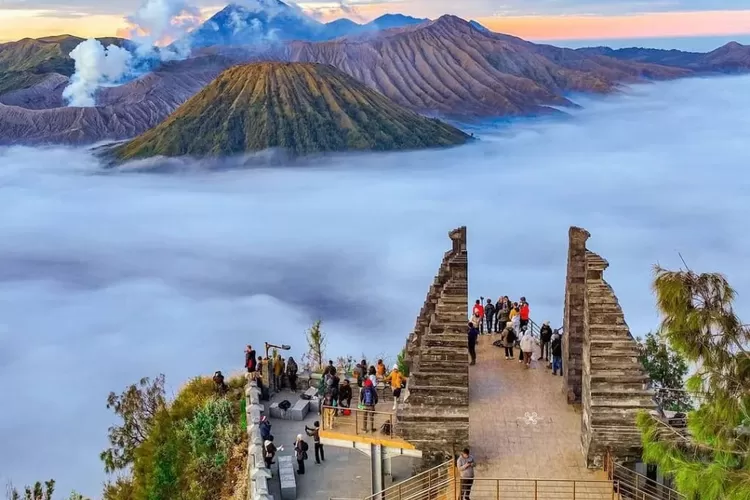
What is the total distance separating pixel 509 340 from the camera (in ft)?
64.5

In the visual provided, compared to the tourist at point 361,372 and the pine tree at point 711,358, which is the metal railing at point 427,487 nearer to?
the pine tree at point 711,358

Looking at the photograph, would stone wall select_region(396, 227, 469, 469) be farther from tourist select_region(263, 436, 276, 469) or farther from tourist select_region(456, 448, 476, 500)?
tourist select_region(263, 436, 276, 469)

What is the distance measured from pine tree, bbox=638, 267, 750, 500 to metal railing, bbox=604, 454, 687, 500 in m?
3.71

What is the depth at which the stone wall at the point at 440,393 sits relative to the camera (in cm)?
1477

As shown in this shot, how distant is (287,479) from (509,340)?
5.75 meters

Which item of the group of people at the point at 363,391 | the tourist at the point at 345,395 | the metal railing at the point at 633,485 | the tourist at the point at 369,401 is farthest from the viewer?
the tourist at the point at 345,395

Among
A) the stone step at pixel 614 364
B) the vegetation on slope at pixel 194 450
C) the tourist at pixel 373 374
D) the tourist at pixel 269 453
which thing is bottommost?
the vegetation on slope at pixel 194 450

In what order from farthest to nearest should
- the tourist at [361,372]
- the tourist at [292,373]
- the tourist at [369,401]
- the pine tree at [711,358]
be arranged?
Answer: the tourist at [292,373]
the tourist at [361,372]
the tourist at [369,401]
the pine tree at [711,358]

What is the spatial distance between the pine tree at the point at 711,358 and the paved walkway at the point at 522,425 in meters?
4.45

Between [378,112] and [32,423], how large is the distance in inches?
4122

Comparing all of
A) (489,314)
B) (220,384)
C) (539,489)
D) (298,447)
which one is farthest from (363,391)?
(220,384)

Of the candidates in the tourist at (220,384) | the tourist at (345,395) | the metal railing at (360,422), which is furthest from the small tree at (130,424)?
the metal railing at (360,422)

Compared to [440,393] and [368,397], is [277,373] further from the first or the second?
[440,393]

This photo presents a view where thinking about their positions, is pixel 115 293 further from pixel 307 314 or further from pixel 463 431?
pixel 463 431
